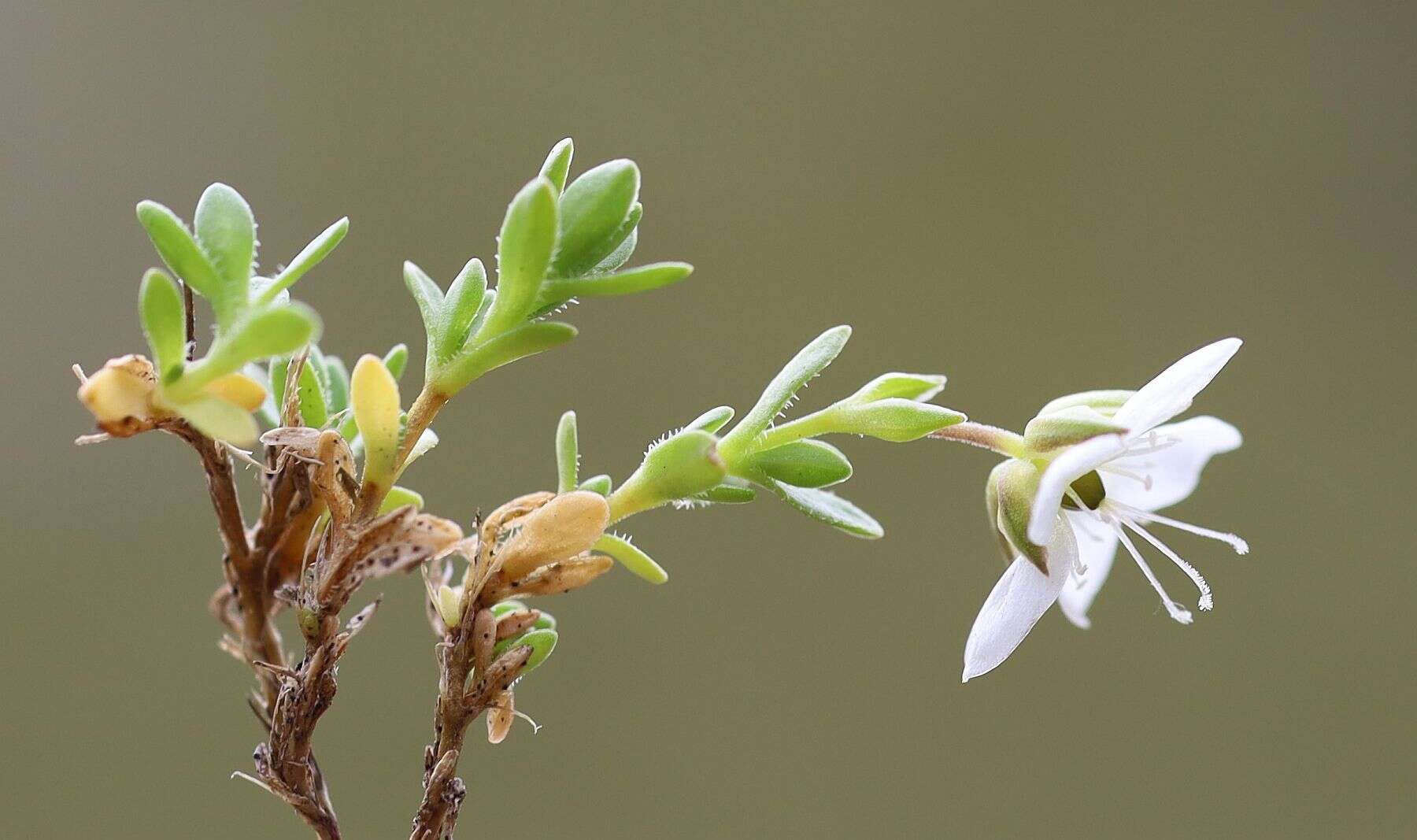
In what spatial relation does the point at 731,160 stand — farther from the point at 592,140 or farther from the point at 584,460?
the point at 584,460

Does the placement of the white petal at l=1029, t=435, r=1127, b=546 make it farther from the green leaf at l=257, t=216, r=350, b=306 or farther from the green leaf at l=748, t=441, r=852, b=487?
the green leaf at l=257, t=216, r=350, b=306

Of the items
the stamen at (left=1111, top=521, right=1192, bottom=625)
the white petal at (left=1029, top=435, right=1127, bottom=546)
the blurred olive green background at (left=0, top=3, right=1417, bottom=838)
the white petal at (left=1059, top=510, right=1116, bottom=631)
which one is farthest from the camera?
the blurred olive green background at (left=0, top=3, right=1417, bottom=838)

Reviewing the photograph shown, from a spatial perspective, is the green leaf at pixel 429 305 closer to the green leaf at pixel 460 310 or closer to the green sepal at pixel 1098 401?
the green leaf at pixel 460 310

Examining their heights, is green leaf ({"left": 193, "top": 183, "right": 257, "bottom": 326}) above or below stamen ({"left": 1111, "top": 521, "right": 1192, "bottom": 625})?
above

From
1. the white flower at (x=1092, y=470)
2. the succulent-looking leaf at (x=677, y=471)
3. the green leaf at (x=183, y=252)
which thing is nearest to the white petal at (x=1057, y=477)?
the white flower at (x=1092, y=470)

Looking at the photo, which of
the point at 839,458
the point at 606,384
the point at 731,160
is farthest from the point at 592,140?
the point at 839,458

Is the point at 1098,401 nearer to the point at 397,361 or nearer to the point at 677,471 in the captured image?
the point at 677,471

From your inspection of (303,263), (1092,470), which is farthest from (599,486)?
(1092,470)

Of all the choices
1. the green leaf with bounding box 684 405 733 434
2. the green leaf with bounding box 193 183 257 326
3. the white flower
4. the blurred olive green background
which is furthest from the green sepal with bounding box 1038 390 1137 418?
the blurred olive green background
